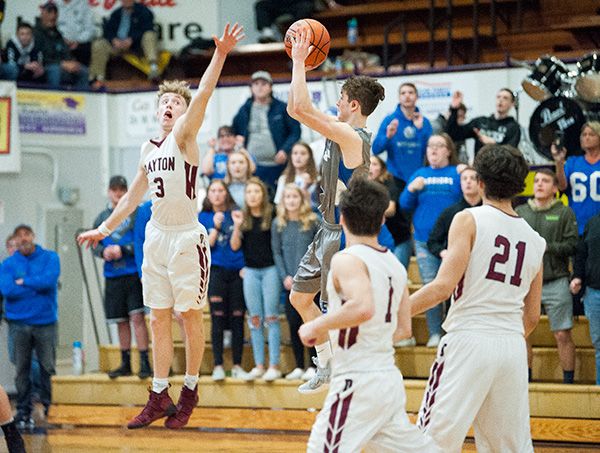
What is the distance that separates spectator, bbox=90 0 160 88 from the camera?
15.3 metres

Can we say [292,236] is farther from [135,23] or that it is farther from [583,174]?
[135,23]

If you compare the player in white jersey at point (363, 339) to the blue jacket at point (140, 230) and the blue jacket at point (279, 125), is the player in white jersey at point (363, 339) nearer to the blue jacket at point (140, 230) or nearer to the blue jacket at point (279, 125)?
the blue jacket at point (140, 230)

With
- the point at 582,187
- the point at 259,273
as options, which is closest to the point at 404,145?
the point at 582,187

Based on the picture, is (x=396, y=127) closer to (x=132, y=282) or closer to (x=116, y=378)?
(x=132, y=282)

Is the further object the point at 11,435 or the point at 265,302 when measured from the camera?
the point at 265,302

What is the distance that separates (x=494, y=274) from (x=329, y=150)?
5.21 feet

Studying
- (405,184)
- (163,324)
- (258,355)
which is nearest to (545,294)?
(405,184)

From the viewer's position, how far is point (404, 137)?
1069cm

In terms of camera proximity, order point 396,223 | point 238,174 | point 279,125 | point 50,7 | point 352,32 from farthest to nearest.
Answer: point 352,32 < point 50,7 < point 279,125 < point 238,174 < point 396,223

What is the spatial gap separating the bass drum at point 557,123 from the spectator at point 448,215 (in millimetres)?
939

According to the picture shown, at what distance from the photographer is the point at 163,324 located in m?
6.67

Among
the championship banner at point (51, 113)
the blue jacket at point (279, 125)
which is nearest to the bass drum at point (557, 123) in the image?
the blue jacket at point (279, 125)

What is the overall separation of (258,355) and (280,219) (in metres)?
1.36

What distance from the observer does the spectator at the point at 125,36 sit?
601 inches
